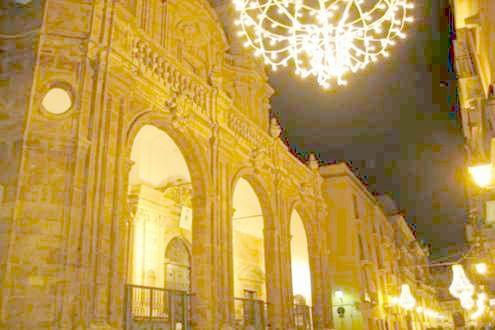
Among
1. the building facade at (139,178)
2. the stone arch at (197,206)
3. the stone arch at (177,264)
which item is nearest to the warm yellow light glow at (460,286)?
the building facade at (139,178)

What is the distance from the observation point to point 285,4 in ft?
22.8

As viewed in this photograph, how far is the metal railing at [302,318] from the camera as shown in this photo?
Result: 19.0 meters

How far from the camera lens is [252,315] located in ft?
52.1

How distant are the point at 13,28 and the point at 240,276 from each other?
14368mm

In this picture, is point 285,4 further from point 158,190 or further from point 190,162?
point 158,190

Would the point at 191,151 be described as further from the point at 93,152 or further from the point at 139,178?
the point at 93,152

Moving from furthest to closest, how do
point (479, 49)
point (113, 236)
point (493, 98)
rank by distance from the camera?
point (479, 49) → point (113, 236) → point (493, 98)

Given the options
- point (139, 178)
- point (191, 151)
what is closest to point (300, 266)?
point (139, 178)

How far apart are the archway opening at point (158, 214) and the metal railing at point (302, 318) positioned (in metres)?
4.62

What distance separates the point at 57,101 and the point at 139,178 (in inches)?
269

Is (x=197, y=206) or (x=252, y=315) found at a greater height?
(x=197, y=206)

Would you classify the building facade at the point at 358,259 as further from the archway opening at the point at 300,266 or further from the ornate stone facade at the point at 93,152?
the ornate stone facade at the point at 93,152

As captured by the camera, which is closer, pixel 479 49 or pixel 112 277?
pixel 112 277

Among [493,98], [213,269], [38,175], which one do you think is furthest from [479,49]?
[38,175]
